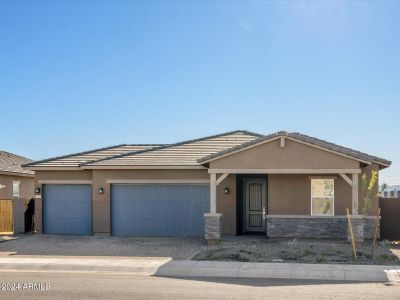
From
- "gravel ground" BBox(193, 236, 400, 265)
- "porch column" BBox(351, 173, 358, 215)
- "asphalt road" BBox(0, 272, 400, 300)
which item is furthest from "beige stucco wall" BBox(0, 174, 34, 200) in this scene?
"porch column" BBox(351, 173, 358, 215)

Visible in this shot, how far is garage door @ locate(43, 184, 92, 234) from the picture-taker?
22.6m

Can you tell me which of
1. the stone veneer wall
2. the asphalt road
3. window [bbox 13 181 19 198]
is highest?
window [bbox 13 181 19 198]

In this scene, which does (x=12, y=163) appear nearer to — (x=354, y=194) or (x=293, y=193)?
(x=293, y=193)

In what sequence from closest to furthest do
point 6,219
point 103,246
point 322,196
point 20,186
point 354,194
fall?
point 354,194, point 103,246, point 322,196, point 6,219, point 20,186

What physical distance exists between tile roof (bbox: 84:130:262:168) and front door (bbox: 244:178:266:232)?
2079 mm

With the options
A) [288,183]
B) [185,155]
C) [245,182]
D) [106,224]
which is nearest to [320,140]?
[288,183]

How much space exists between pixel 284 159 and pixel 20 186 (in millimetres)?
16528

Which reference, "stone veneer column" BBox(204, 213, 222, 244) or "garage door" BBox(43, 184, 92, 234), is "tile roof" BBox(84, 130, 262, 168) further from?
"stone veneer column" BBox(204, 213, 222, 244)

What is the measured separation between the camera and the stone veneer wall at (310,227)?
63.2 ft

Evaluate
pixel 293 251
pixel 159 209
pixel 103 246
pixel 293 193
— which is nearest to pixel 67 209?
pixel 159 209

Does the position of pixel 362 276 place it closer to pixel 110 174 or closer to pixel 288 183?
pixel 288 183

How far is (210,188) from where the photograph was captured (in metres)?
19.3

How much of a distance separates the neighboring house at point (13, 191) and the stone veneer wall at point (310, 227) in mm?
11085

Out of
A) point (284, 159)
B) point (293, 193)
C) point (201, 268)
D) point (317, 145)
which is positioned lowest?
point (201, 268)
